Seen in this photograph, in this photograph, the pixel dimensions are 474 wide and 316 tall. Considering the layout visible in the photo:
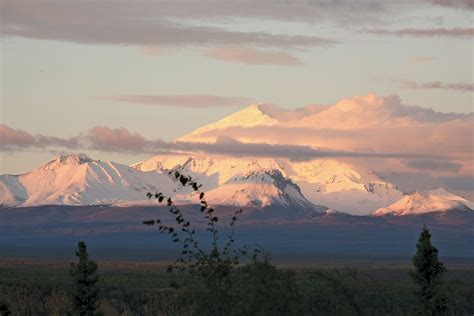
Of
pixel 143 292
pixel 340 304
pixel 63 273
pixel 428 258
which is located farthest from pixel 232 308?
pixel 63 273

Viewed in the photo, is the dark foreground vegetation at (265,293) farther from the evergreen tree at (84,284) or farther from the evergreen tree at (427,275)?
the evergreen tree at (84,284)

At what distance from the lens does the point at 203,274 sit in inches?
898

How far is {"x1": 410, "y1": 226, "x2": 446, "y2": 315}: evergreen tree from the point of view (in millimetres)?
34281

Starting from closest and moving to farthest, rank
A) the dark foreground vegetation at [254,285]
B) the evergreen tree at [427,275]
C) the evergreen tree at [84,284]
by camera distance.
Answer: the dark foreground vegetation at [254,285] < the evergreen tree at [84,284] < the evergreen tree at [427,275]

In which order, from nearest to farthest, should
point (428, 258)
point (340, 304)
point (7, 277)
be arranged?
point (340, 304) → point (428, 258) → point (7, 277)

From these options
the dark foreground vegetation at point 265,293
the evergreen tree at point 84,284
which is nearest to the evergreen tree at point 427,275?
the dark foreground vegetation at point 265,293

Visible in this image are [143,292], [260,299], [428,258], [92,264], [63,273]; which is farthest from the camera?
[63,273]

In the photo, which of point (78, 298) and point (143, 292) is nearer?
point (78, 298)

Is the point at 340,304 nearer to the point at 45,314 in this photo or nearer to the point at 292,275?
the point at 292,275

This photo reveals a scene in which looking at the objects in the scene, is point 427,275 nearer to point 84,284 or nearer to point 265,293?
point 84,284

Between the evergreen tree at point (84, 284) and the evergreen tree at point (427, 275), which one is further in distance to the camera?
the evergreen tree at point (427, 275)

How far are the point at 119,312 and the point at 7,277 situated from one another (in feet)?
108

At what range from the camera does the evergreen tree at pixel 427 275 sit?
34.3 metres

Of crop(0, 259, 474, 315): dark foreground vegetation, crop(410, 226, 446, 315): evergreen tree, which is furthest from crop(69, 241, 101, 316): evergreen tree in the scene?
crop(410, 226, 446, 315): evergreen tree
